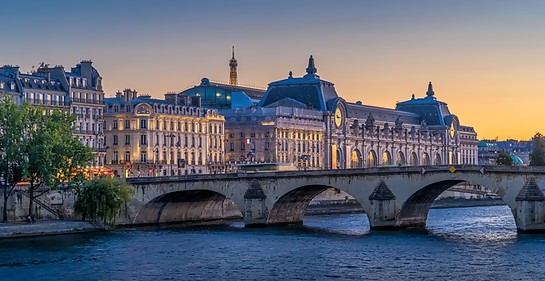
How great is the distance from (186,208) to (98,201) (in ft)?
45.4

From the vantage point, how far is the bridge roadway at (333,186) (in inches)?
3634

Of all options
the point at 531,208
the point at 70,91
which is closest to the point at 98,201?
the point at 70,91

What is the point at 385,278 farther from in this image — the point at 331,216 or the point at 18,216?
the point at 331,216

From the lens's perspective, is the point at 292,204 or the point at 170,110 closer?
the point at 292,204

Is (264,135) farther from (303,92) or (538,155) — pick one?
(538,155)

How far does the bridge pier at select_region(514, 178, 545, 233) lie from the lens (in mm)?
90125

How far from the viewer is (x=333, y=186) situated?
334ft

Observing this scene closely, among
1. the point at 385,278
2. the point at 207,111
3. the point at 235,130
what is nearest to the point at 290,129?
the point at 235,130

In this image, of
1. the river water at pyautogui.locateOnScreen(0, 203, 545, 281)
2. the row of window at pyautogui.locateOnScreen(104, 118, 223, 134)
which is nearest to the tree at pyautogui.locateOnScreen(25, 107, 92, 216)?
the river water at pyautogui.locateOnScreen(0, 203, 545, 281)

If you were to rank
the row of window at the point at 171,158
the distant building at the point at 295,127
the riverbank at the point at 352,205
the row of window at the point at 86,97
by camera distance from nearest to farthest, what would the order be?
the riverbank at the point at 352,205 → the row of window at the point at 86,97 → the row of window at the point at 171,158 → the distant building at the point at 295,127

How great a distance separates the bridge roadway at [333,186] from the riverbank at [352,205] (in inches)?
658

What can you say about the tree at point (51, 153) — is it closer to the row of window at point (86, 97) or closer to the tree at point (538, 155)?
the row of window at point (86, 97)

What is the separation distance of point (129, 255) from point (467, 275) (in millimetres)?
23356

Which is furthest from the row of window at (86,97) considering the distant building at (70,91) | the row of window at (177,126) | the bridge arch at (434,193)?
the bridge arch at (434,193)
